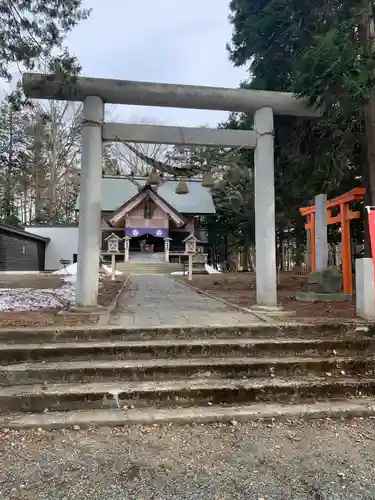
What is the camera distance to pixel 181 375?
4.10 metres

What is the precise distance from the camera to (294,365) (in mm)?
4273

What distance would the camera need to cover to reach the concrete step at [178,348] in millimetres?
4316

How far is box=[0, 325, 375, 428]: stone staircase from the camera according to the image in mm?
3572

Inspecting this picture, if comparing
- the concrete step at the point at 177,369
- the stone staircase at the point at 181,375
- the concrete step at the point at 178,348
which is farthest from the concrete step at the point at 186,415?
the concrete step at the point at 178,348

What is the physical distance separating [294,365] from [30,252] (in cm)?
2204

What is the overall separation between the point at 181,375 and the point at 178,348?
1.41ft

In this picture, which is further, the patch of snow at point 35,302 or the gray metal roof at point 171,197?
the gray metal roof at point 171,197

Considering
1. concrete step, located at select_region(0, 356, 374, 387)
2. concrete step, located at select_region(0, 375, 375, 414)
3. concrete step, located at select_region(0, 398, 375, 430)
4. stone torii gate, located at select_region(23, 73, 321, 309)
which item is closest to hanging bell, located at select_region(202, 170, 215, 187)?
stone torii gate, located at select_region(23, 73, 321, 309)

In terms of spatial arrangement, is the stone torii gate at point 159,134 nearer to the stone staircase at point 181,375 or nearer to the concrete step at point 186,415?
the stone staircase at point 181,375

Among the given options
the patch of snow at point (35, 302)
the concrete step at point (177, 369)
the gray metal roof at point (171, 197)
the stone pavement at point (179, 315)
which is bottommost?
the concrete step at point (177, 369)

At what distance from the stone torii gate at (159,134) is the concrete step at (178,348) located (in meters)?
2.10

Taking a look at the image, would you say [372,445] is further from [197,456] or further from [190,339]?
[190,339]

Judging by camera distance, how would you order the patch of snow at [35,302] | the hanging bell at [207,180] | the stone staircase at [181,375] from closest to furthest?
the stone staircase at [181,375] < the patch of snow at [35,302] < the hanging bell at [207,180]

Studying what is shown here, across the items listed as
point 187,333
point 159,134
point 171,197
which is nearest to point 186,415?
point 187,333
